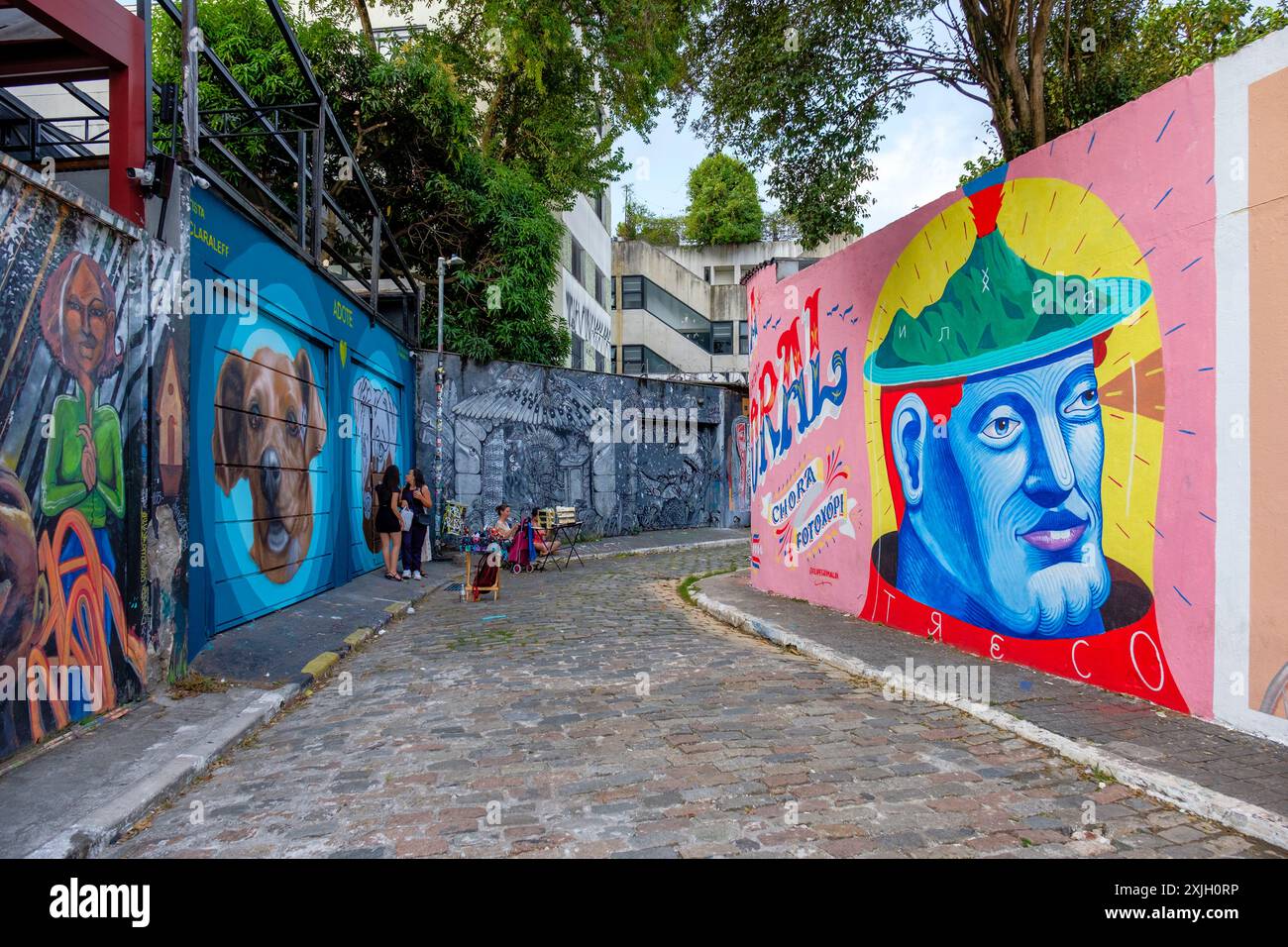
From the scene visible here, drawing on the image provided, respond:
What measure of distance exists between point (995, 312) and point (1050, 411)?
3.43 feet

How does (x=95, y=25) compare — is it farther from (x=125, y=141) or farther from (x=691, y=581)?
(x=691, y=581)

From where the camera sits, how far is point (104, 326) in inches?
201

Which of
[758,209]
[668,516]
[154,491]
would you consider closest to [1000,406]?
A: [154,491]

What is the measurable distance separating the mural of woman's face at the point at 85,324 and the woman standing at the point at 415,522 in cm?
726

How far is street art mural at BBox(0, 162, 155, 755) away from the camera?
418 cm

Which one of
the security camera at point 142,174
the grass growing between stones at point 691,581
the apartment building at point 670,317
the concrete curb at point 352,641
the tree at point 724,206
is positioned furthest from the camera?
the tree at point 724,206

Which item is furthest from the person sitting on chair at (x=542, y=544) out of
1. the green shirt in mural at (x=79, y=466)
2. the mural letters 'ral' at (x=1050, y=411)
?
the green shirt in mural at (x=79, y=466)

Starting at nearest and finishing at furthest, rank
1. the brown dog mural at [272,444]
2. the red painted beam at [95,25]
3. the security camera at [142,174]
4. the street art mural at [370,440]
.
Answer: the red painted beam at [95,25] < the security camera at [142,174] < the brown dog mural at [272,444] < the street art mural at [370,440]

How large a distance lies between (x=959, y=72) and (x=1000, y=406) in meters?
7.19

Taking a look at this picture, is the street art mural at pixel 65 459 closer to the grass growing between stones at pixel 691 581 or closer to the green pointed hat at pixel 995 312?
the green pointed hat at pixel 995 312

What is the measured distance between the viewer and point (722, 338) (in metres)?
38.2

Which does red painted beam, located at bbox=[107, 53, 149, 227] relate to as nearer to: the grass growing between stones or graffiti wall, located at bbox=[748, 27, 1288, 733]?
graffiti wall, located at bbox=[748, 27, 1288, 733]

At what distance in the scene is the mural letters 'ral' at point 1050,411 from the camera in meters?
4.77

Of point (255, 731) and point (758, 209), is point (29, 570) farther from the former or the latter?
point (758, 209)
